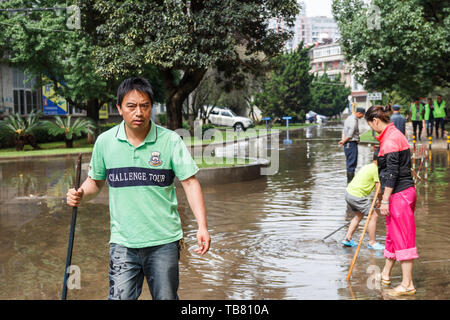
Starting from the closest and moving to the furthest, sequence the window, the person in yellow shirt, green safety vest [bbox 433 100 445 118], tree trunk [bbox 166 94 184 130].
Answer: the person in yellow shirt
tree trunk [bbox 166 94 184 130]
green safety vest [bbox 433 100 445 118]
the window

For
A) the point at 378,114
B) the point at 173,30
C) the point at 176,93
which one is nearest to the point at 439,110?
the point at 176,93

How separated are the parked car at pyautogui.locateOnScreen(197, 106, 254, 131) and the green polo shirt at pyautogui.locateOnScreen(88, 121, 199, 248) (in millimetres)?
41912

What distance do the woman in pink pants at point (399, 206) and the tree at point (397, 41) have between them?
19.5 meters

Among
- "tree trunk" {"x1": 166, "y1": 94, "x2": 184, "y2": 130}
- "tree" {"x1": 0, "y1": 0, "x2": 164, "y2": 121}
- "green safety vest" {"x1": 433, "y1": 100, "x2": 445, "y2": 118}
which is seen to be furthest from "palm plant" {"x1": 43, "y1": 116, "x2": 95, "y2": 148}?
"green safety vest" {"x1": 433, "y1": 100, "x2": 445, "y2": 118}

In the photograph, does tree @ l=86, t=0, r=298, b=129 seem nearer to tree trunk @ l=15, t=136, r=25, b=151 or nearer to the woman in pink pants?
tree trunk @ l=15, t=136, r=25, b=151

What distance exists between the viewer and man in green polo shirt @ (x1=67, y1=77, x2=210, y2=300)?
363 cm

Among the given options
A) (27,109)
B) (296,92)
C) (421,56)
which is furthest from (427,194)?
(296,92)

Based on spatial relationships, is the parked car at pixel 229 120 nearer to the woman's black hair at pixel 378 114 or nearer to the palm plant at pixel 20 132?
the palm plant at pixel 20 132

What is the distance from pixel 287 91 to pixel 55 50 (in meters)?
32.2

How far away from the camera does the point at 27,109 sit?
3731 centimetres

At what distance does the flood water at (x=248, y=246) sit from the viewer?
557cm

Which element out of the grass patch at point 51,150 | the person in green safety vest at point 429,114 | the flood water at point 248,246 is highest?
the person in green safety vest at point 429,114

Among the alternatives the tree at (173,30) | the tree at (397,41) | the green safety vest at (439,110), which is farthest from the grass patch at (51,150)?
the green safety vest at (439,110)
